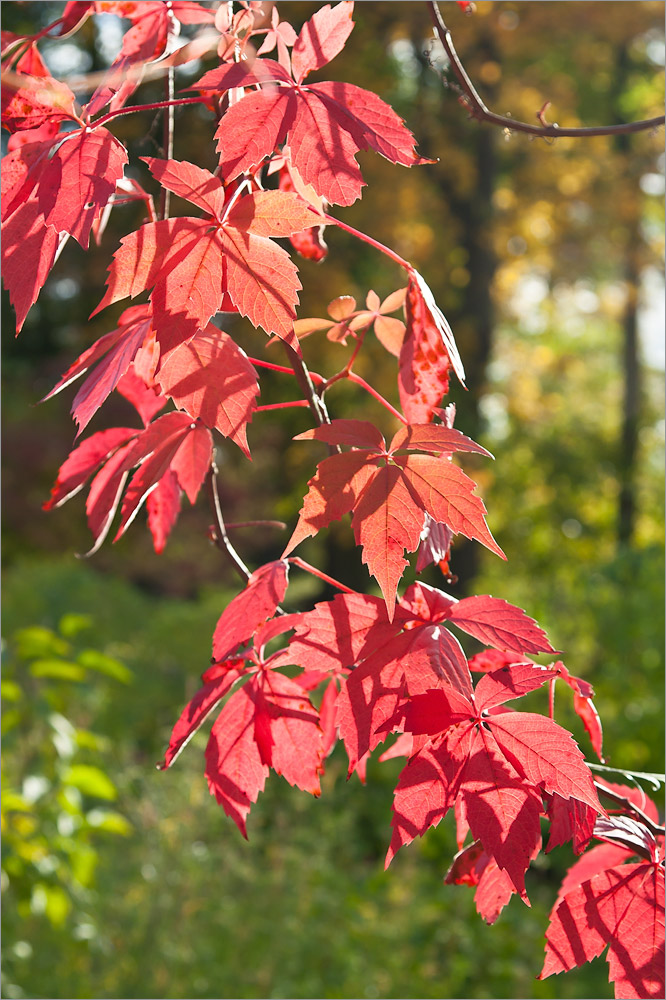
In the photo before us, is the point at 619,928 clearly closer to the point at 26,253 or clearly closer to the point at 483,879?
the point at 483,879

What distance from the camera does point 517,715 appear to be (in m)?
0.75

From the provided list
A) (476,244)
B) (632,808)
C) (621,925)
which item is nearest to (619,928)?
(621,925)

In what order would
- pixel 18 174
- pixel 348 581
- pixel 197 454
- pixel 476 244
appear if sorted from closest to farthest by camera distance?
pixel 18 174
pixel 197 454
pixel 348 581
pixel 476 244

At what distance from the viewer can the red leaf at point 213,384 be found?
2.54ft

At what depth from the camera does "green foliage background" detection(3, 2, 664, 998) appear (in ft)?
8.15

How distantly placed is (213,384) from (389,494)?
0.19 metres

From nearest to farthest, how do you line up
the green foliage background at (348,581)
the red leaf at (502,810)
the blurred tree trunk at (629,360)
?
the red leaf at (502,810) < the green foliage background at (348,581) < the blurred tree trunk at (629,360)

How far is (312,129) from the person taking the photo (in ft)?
2.45

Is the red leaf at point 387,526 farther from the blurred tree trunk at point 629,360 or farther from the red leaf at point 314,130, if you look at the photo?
the blurred tree trunk at point 629,360

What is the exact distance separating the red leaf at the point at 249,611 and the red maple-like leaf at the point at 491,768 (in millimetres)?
156

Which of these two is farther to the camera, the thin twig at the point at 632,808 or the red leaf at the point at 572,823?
the thin twig at the point at 632,808

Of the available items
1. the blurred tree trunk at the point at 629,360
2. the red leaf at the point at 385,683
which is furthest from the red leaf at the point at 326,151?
the blurred tree trunk at the point at 629,360

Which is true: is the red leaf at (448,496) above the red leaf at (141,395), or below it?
above

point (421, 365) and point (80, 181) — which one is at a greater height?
point (80, 181)
